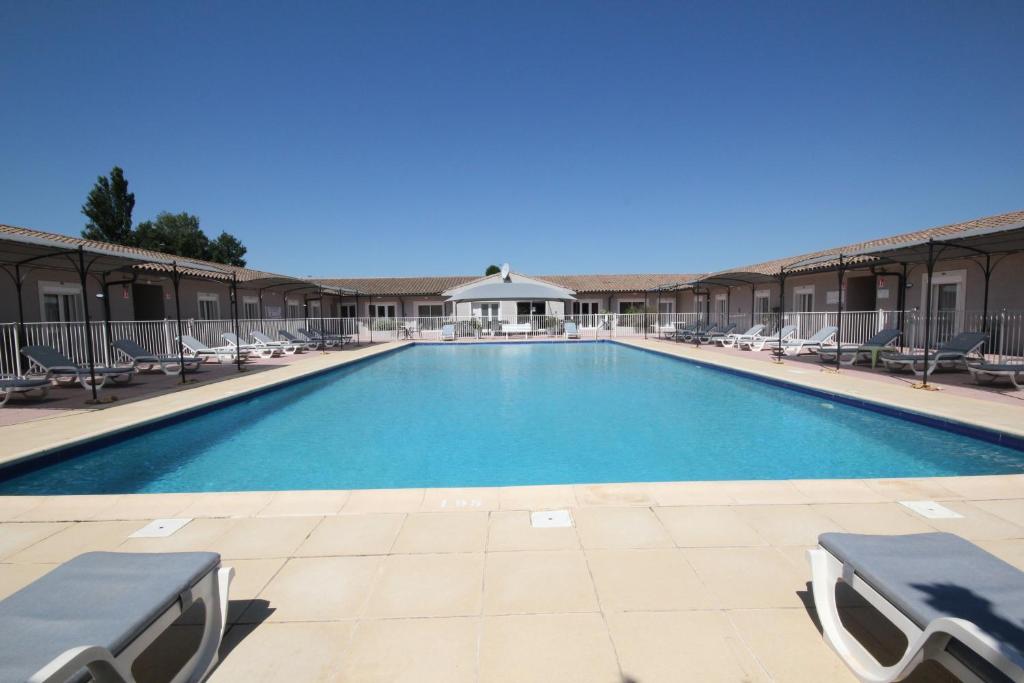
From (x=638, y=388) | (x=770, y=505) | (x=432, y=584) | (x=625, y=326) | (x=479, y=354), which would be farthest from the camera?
(x=625, y=326)

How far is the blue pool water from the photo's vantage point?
16.0 ft

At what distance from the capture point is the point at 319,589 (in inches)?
90.8

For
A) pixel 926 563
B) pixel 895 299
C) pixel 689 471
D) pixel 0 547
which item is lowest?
pixel 689 471

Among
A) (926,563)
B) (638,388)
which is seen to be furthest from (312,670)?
(638,388)

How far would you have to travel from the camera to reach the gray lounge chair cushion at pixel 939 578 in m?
1.53

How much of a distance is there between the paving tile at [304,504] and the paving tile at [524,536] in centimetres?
115

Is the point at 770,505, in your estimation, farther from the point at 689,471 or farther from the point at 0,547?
the point at 0,547

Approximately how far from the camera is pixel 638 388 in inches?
384

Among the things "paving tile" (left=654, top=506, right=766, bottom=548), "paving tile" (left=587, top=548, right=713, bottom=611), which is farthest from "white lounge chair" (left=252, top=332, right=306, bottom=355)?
"paving tile" (left=587, top=548, right=713, bottom=611)

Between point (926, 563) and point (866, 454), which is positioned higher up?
point (926, 563)

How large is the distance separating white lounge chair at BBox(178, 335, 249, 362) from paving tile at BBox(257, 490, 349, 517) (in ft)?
33.4

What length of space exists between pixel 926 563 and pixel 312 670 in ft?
7.66

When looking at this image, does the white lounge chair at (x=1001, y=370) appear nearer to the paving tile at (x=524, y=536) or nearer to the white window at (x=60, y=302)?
the paving tile at (x=524, y=536)

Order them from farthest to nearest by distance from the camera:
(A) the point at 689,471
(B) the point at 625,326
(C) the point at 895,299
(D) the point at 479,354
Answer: (B) the point at 625,326 → (D) the point at 479,354 → (C) the point at 895,299 → (A) the point at 689,471
